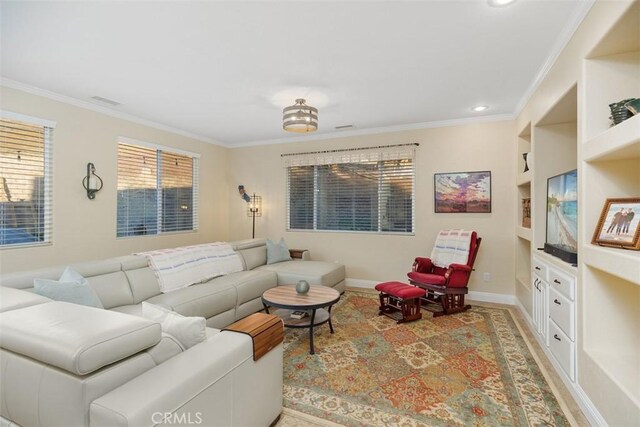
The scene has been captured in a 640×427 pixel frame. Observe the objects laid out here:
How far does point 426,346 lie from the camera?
2.97 m

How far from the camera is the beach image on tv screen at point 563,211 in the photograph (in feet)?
7.93

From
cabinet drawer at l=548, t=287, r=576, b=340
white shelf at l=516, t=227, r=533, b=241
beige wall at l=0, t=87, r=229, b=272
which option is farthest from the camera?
white shelf at l=516, t=227, r=533, b=241

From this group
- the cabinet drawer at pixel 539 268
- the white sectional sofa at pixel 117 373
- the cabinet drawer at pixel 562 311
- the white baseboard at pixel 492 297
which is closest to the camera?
the white sectional sofa at pixel 117 373

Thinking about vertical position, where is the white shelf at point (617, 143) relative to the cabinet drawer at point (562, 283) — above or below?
above

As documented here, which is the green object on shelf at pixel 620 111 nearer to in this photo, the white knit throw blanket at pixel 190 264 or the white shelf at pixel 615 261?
the white shelf at pixel 615 261

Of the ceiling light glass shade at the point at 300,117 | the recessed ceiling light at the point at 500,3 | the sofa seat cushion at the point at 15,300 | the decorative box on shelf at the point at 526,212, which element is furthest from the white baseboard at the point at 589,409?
the sofa seat cushion at the point at 15,300

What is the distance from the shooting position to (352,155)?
205 inches

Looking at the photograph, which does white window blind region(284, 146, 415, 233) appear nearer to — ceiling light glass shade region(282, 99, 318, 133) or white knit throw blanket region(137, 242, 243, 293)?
white knit throw blanket region(137, 242, 243, 293)

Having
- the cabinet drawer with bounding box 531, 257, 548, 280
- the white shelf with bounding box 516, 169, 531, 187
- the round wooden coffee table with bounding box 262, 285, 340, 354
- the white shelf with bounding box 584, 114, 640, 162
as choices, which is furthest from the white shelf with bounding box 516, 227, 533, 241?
the round wooden coffee table with bounding box 262, 285, 340, 354

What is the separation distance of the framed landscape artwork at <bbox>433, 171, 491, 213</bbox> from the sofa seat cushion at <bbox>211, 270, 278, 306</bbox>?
8.77ft

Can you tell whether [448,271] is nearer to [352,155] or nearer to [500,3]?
[352,155]

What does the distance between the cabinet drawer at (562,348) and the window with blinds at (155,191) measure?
16.5ft

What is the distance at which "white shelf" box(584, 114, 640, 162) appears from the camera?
1.56m

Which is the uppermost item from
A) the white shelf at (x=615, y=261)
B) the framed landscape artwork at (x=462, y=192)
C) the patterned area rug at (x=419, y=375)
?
the framed landscape artwork at (x=462, y=192)
